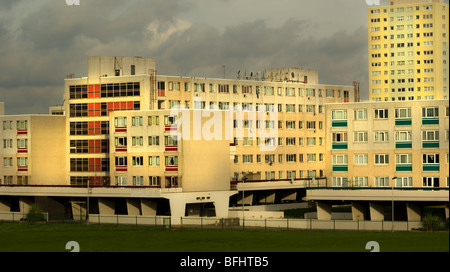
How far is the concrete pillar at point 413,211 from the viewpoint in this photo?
116 m

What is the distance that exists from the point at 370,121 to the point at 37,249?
6277cm

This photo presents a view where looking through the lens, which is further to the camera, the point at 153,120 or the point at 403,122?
the point at 153,120

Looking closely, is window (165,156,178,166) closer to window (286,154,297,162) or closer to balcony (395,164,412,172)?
balcony (395,164,412,172)

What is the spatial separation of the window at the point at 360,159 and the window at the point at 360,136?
233 cm

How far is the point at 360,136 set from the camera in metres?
132

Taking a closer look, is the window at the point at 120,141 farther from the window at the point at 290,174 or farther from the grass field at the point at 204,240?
the window at the point at 290,174

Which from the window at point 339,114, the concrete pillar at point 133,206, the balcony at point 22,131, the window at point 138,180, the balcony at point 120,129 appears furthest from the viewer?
the balcony at point 22,131

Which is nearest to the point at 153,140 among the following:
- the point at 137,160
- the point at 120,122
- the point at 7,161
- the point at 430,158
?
the point at 137,160

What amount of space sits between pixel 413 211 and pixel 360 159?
18289 mm

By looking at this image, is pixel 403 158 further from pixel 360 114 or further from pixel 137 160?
pixel 137 160

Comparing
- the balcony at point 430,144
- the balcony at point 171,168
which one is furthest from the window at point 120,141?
the balcony at point 430,144
